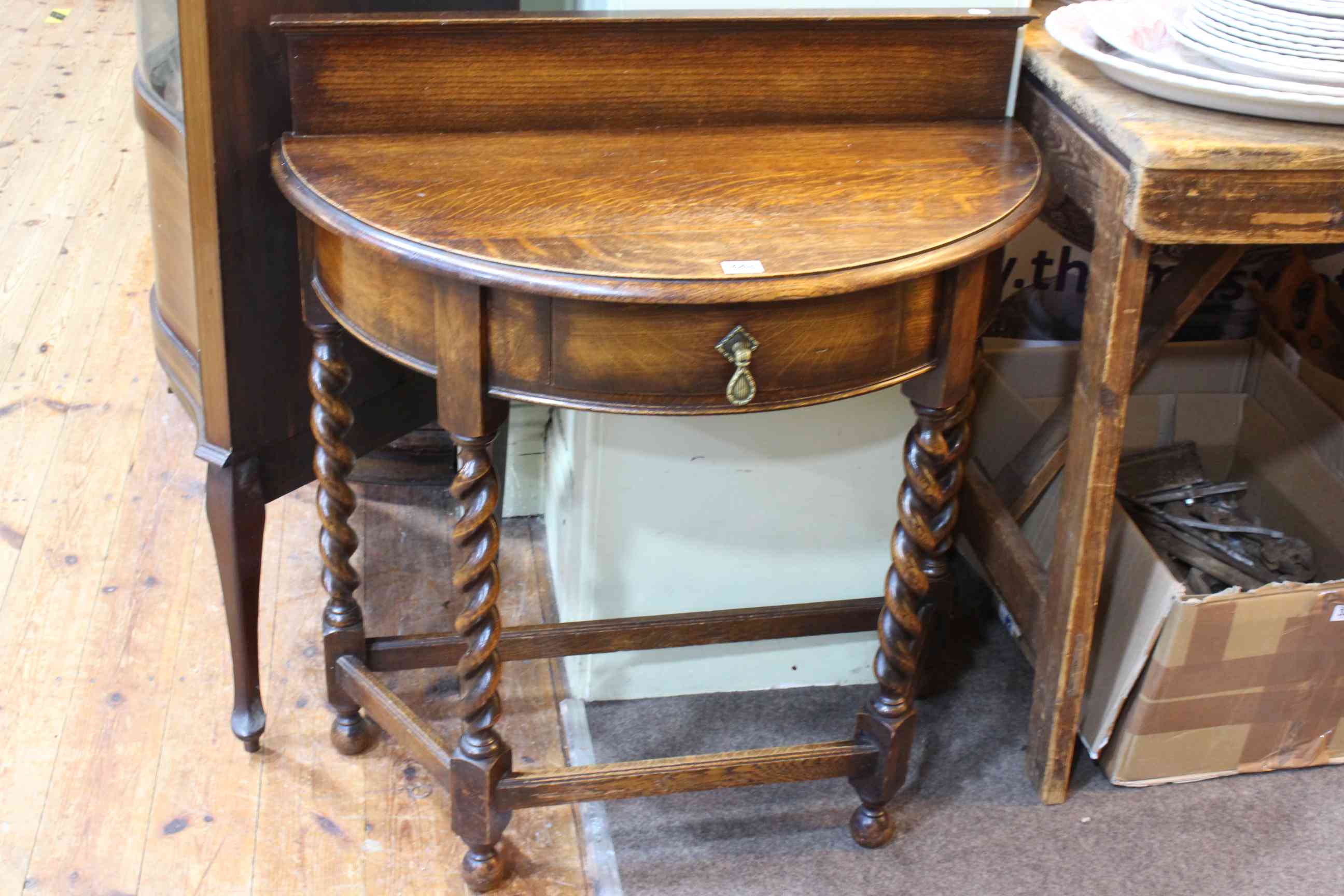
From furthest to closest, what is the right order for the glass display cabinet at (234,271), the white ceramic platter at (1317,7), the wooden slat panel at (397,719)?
the wooden slat panel at (397,719) < the glass display cabinet at (234,271) < the white ceramic platter at (1317,7)

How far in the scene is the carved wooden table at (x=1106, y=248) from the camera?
4.44ft

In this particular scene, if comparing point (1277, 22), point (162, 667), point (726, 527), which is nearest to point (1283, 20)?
point (1277, 22)

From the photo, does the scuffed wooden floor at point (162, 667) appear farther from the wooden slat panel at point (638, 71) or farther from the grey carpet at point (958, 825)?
the wooden slat panel at point (638, 71)

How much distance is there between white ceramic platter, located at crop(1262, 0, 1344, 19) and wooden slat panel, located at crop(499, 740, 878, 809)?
891 mm

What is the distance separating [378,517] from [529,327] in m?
1.11

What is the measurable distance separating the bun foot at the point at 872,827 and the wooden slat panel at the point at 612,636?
0.83 ft

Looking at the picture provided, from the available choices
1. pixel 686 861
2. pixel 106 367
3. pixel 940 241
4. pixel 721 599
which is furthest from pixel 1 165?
pixel 940 241

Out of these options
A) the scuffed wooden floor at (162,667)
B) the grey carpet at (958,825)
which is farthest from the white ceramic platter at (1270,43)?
the scuffed wooden floor at (162,667)

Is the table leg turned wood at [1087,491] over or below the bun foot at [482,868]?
over

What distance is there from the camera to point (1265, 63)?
136 cm

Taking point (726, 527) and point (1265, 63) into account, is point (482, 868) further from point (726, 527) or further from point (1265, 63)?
point (1265, 63)

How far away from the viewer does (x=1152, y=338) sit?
1.67m

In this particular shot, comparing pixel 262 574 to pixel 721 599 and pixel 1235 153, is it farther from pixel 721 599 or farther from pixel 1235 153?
pixel 1235 153

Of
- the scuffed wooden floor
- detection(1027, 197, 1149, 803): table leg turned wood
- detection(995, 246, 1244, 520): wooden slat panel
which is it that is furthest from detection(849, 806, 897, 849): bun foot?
detection(995, 246, 1244, 520): wooden slat panel
